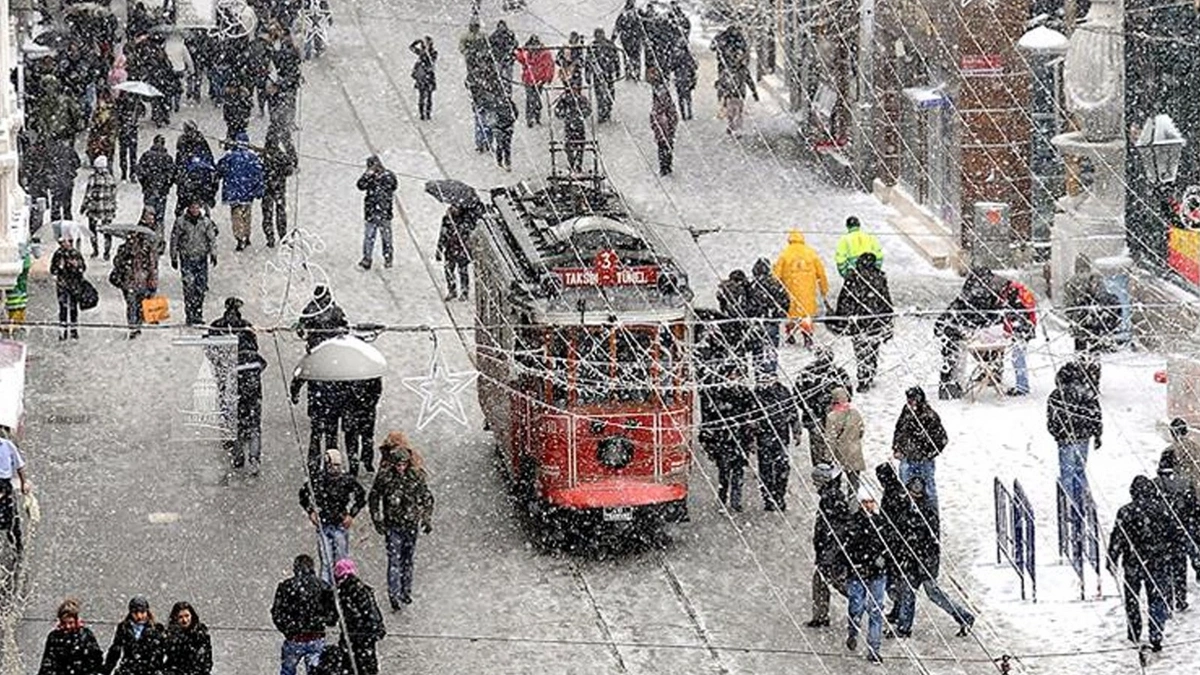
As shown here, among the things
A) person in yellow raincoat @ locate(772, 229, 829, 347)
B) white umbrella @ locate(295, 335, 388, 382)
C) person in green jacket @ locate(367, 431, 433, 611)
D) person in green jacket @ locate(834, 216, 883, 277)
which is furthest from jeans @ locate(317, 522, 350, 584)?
person in green jacket @ locate(834, 216, 883, 277)

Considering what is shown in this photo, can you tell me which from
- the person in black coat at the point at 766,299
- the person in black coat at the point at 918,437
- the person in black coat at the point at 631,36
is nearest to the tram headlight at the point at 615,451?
the person in black coat at the point at 918,437

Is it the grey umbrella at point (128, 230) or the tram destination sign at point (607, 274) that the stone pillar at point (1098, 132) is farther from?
the grey umbrella at point (128, 230)

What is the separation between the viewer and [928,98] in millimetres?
39188

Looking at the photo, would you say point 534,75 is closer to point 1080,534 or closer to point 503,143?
point 503,143

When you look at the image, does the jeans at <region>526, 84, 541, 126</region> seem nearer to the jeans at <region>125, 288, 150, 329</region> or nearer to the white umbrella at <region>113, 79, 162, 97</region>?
the white umbrella at <region>113, 79, 162, 97</region>

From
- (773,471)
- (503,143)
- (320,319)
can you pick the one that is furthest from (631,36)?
(773,471)

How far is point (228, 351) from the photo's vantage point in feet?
102

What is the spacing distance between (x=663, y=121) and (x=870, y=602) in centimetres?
1694

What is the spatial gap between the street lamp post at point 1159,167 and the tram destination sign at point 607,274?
517 centimetres

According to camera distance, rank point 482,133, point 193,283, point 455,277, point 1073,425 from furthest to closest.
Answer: point 482,133
point 455,277
point 193,283
point 1073,425

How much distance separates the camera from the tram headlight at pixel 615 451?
28.7 meters

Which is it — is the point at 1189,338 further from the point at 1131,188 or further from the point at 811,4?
the point at 811,4

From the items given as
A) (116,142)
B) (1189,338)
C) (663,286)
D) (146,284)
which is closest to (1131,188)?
(1189,338)

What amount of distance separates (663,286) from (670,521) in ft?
6.87
